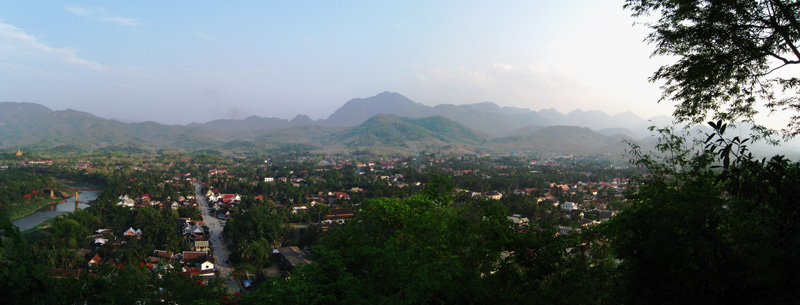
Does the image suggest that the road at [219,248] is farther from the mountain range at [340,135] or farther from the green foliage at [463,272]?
the mountain range at [340,135]

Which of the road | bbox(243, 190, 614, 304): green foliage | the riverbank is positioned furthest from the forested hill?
bbox(243, 190, 614, 304): green foliage

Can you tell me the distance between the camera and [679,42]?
3.12m

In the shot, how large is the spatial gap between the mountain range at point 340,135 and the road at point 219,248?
46096 mm

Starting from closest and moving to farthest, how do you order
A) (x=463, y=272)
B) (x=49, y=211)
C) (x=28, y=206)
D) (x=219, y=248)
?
(x=463, y=272) → (x=219, y=248) → (x=28, y=206) → (x=49, y=211)

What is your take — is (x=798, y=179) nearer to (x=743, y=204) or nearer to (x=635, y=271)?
(x=743, y=204)

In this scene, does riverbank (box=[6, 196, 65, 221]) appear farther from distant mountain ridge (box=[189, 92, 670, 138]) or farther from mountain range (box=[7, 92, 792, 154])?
distant mountain ridge (box=[189, 92, 670, 138])

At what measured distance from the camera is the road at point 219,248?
11008mm

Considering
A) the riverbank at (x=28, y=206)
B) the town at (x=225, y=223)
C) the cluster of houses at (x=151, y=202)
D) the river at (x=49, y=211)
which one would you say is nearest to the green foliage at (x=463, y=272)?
the town at (x=225, y=223)

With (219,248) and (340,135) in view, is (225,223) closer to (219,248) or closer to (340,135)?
(219,248)

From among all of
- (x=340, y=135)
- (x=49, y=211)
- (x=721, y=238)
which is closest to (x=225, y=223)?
(x=49, y=211)

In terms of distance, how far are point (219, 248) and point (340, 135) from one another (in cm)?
8988

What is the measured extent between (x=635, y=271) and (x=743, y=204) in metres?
0.69

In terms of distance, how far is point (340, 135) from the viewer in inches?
4082

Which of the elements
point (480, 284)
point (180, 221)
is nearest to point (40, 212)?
point (180, 221)
